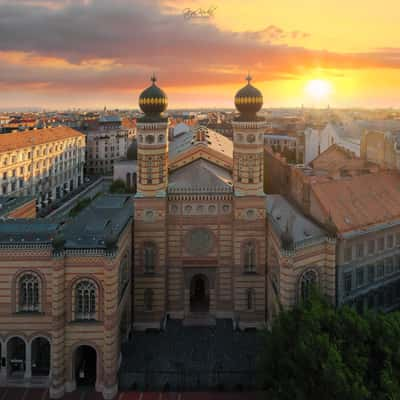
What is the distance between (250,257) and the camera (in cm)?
4841

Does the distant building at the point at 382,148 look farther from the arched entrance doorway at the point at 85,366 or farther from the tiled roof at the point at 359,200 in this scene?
the arched entrance doorway at the point at 85,366

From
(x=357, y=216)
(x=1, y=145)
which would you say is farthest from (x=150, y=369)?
(x=1, y=145)

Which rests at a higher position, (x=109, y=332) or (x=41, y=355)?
(x=109, y=332)

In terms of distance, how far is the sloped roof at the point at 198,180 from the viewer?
4812 centimetres

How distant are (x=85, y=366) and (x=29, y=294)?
8549mm

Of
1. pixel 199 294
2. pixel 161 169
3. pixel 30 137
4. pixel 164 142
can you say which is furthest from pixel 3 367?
pixel 30 137

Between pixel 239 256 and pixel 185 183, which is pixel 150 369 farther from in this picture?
pixel 185 183

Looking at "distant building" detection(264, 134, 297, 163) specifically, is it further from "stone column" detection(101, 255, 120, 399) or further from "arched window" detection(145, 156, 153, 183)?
"stone column" detection(101, 255, 120, 399)

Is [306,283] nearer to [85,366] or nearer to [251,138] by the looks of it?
[251,138]

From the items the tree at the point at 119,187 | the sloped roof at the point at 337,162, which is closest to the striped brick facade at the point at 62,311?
the sloped roof at the point at 337,162

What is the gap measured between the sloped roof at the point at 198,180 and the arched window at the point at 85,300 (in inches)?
552

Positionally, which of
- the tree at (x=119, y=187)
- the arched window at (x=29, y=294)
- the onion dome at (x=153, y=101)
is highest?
the onion dome at (x=153, y=101)

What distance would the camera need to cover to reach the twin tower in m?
47.2

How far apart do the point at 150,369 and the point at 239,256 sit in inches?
571
